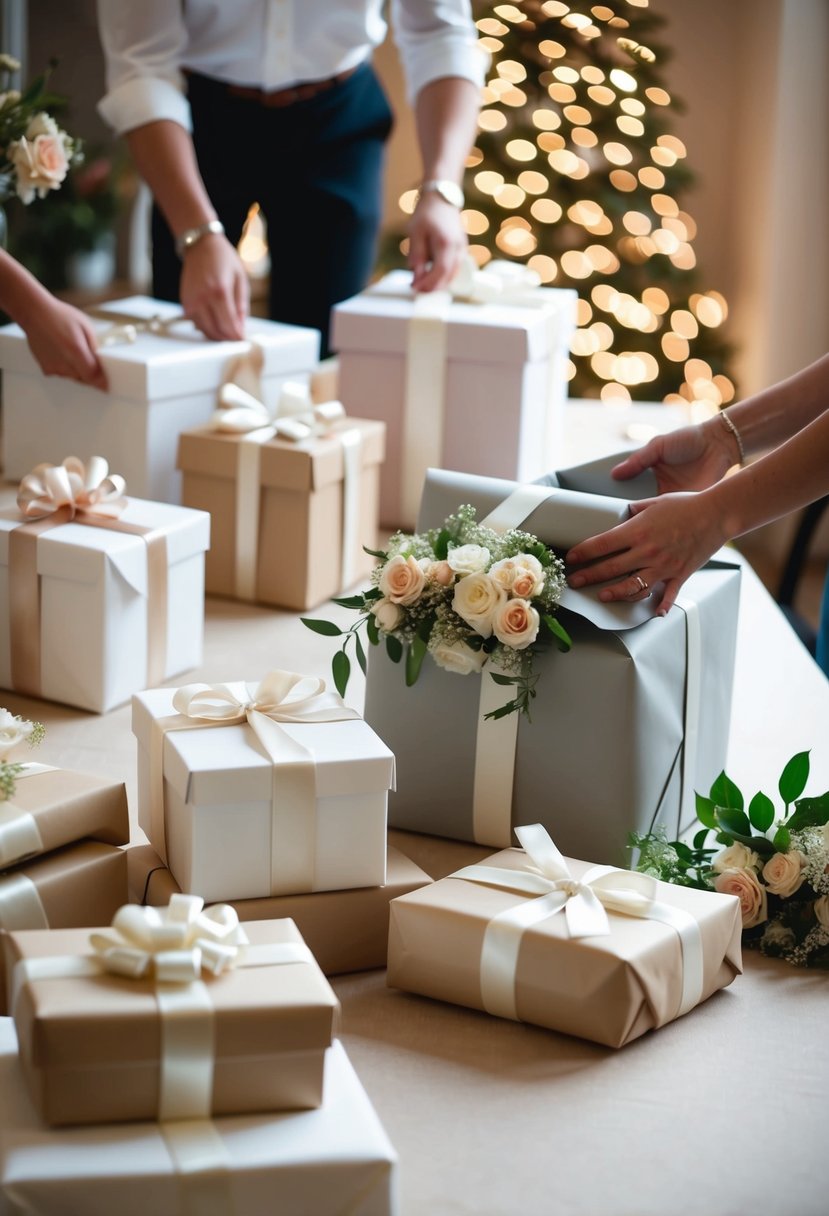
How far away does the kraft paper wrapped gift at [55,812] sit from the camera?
921 mm

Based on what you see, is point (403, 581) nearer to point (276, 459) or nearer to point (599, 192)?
point (276, 459)

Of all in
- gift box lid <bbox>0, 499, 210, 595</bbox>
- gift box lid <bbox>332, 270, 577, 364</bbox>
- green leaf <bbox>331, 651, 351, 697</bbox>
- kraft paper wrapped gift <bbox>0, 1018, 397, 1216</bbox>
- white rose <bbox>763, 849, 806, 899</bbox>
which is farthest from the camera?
gift box lid <bbox>332, 270, 577, 364</bbox>

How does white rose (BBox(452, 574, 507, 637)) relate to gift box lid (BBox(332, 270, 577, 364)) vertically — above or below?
below

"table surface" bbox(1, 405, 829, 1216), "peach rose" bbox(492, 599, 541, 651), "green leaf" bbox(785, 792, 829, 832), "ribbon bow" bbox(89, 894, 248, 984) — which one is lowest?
"table surface" bbox(1, 405, 829, 1216)

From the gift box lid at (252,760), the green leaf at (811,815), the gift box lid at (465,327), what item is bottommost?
the green leaf at (811,815)

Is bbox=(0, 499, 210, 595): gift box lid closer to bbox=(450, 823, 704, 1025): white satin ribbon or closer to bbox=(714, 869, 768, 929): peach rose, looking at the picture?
bbox=(450, 823, 704, 1025): white satin ribbon

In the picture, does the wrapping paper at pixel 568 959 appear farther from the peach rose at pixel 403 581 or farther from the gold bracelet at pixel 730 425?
the gold bracelet at pixel 730 425

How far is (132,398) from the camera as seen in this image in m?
1.71

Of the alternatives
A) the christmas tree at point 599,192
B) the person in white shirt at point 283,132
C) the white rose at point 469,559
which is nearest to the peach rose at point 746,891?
the white rose at point 469,559

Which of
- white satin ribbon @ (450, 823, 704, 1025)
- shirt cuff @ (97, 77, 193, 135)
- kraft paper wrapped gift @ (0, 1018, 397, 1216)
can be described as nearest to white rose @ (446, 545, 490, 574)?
white satin ribbon @ (450, 823, 704, 1025)

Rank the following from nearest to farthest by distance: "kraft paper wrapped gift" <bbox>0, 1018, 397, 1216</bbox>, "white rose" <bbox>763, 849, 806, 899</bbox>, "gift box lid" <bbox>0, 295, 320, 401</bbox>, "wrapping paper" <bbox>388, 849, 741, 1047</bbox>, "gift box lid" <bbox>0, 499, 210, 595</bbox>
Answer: "kraft paper wrapped gift" <bbox>0, 1018, 397, 1216</bbox>
"wrapping paper" <bbox>388, 849, 741, 1047</bbox>
"white rose" <bbox>763, 849, 806, 899</bbox>
"gift box lid" <bbox>0, 499, 210, 595</bbox>
"gift box lid" <bbox>0, 295, 320, 401</bbox>

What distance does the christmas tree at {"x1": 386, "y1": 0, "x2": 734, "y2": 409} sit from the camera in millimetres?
3830

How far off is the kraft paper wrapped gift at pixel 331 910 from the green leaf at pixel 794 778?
0.31 m

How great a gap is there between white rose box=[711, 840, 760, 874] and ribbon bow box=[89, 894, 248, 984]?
43 cm
